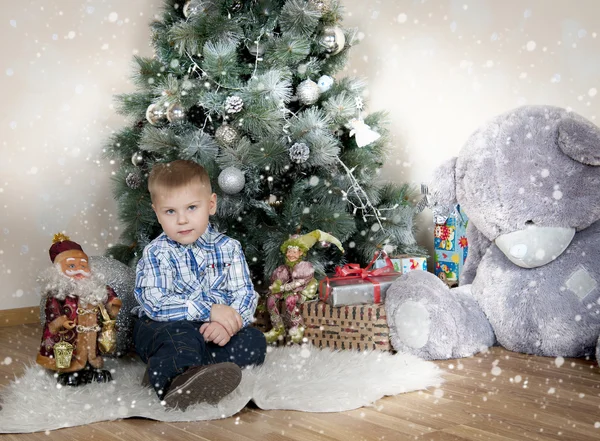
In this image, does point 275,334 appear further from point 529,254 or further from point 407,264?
point 529,254

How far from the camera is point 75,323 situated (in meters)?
1.74

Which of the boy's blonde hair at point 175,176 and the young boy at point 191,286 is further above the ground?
the boy's blonde hair at point 175,176

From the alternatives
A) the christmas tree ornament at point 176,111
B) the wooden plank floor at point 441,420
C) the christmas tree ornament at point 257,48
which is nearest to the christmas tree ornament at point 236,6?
the christmas tree ornament at point 257,48

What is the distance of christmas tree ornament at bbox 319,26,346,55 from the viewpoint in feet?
7.87

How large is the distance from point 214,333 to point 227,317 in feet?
0.18

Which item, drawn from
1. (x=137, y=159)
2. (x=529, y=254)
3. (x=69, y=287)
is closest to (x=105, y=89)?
(x=137, y=159)

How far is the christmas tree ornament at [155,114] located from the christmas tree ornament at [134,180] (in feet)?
0.68

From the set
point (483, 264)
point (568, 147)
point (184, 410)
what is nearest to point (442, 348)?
point (483, 264)

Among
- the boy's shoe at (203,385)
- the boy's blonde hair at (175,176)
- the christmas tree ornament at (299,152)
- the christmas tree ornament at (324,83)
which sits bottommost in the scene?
the boy's shoe at (203,385)

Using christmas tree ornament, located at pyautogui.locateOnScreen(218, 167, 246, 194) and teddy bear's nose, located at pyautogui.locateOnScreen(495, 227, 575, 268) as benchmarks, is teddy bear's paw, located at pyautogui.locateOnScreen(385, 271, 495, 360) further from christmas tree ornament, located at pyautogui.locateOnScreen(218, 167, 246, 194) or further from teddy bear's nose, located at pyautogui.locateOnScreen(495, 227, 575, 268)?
christmas tree ornament, located at pyautogui.locateOnScreen(218, 167, 246, 194)

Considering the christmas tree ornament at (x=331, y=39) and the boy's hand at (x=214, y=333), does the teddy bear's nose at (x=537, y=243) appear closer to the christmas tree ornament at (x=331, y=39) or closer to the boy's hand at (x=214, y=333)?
the boy's hand at (x=214, y=333)

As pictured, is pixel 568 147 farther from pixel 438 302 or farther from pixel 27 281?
pixel 27 281

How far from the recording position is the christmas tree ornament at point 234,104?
7.30 ft

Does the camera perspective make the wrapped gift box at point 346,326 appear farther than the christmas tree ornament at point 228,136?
No
